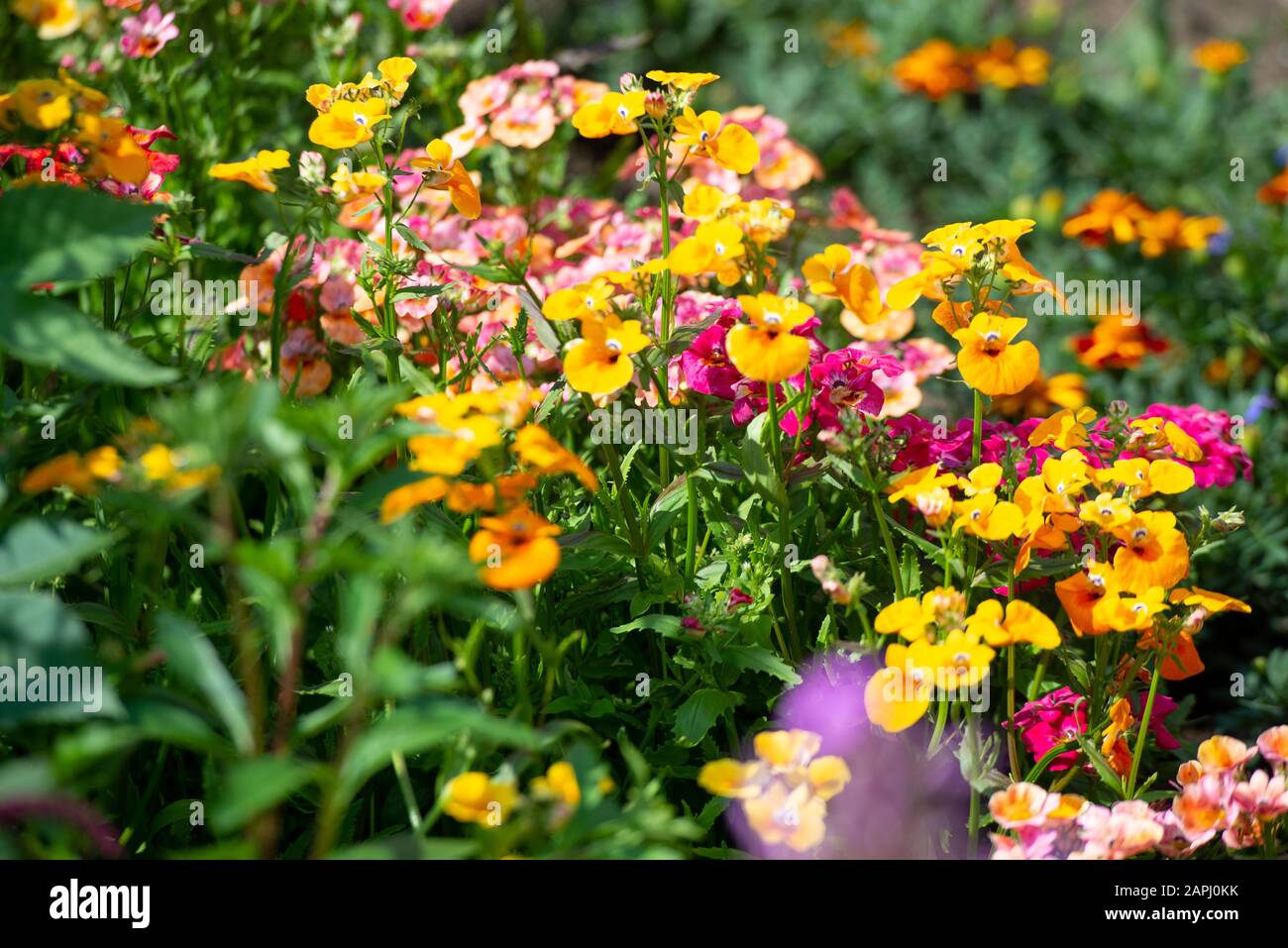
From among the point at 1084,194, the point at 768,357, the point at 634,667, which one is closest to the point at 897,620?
the point at 768,357

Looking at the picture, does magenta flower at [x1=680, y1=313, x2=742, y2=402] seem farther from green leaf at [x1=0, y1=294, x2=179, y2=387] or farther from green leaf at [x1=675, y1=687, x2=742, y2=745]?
green leaf at [x1=0, y1=294, x2=179, y2=387]

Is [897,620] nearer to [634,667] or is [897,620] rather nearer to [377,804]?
[634,667]

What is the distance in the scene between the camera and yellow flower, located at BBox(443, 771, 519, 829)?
3.21 ft

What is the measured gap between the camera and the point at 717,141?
4.91 ft

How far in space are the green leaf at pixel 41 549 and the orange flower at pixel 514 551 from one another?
290mm

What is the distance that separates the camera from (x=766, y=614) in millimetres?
1503

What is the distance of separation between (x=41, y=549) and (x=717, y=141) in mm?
910

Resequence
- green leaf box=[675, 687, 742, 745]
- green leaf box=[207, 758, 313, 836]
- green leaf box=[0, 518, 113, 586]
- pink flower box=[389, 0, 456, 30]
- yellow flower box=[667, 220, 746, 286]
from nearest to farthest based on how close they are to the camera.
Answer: green leaf box=[207, 758, 313, 836] → green leaf box=[0, 518, 113, 586] → yellow flower box=[667, 220, 746, 286] → green leaf box=[675, 687, 742, 745] → pink flower box=[389, 0, 456, 30]

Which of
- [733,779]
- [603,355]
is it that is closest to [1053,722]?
[733,779]

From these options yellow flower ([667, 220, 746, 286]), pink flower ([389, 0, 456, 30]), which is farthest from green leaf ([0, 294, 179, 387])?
pink flower ([389, 0, 456, 30])

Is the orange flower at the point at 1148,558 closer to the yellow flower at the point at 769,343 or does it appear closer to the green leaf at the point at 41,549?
the yellow flower at the point at 769,343

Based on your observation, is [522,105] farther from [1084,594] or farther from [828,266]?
[1084,594]

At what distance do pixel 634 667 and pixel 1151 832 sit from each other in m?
0.64

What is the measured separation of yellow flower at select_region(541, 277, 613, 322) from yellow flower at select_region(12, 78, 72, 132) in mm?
535
